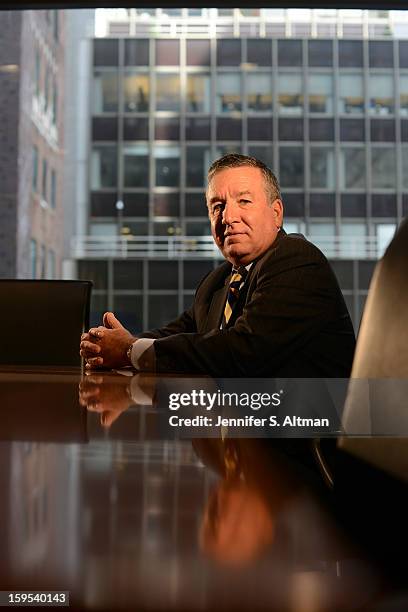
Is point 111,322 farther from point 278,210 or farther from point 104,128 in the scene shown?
point 104,128

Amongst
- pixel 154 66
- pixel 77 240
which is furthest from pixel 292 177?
pixel 77 240

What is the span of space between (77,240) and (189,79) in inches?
58.5

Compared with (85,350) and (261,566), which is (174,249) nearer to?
(85,350)

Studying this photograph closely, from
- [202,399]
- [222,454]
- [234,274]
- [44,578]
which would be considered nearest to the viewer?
[44,578]

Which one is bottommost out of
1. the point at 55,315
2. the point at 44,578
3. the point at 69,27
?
the point at 44,578

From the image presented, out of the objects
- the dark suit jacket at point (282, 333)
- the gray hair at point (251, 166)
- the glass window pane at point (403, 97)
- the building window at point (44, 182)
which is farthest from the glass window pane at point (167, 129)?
the dark suit jacket at point (282, 333)

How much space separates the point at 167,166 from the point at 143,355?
3.75 m

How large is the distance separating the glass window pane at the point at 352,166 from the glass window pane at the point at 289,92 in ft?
1.63

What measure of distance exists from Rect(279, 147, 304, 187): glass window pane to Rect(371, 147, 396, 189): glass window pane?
1.78 feet

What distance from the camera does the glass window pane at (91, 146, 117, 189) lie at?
16.5 feet

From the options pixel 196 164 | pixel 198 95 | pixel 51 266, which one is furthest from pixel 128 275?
pixel 198 95

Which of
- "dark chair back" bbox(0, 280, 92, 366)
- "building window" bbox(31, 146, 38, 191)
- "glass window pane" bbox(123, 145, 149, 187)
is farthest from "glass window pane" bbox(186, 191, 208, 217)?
"dark chair back" bbox(0, 280, 92, 366)

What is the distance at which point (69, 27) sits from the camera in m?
5.08

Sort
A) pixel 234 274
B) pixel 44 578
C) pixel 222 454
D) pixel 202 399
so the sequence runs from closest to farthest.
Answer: pixel 44 578, pixel 222 454, pixel 202 399, pixel 234 274
